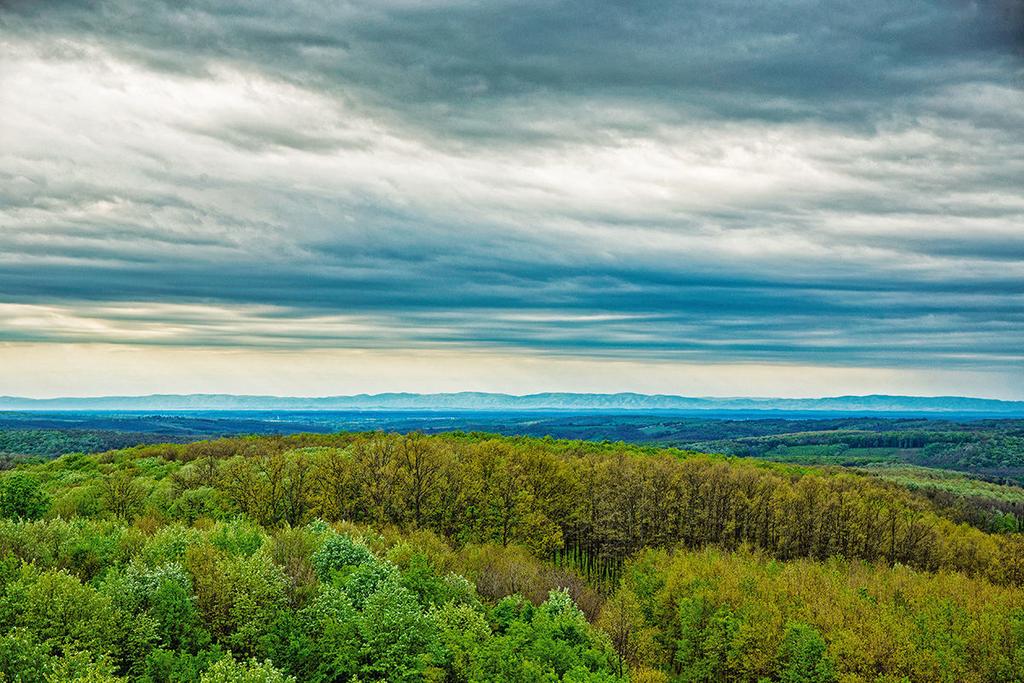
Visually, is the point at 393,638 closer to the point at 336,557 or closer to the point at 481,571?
the point at 336,557

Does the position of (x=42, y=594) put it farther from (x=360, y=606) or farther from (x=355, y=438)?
(x=355, y=438)

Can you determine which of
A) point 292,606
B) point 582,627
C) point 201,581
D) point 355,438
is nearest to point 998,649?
point 582,627

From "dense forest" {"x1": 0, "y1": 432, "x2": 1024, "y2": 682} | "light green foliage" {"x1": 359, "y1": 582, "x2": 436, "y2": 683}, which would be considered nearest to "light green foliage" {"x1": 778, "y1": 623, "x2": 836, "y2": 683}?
"dense forest" {"x1": 0, "y1": 432, "x2": 1024, "y2": 682}

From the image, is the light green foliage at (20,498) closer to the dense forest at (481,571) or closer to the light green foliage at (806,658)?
the dense forest at (481,571)

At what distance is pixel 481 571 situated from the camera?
88.7 meters

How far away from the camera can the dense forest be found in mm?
57094

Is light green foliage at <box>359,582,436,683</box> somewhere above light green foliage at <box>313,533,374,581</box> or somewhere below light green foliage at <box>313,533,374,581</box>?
below

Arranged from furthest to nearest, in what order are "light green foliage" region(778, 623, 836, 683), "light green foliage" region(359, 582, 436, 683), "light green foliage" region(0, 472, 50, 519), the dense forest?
"light green foliage" region(0, 472, 50, 519) < "light green foliage" region(778, 623, 836, 683) < the dense forest < "light green foliage" region(359, 582, 436, 683)

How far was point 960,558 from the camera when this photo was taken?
401 feet

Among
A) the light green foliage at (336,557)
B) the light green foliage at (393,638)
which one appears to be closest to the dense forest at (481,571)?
the light green foliage at (393,638)

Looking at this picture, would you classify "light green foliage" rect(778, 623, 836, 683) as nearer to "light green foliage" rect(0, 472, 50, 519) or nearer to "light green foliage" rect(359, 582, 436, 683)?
"light green foliage" rect(359, 582, 436, 683)

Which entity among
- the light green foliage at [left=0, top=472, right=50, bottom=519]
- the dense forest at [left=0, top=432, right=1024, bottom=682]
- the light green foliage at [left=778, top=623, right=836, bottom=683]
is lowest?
the light green foliage at [left=778, top=623, right=836, bottom=683]

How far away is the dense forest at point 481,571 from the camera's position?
187 ft

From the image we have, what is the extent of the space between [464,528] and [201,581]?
59947 millimetres
